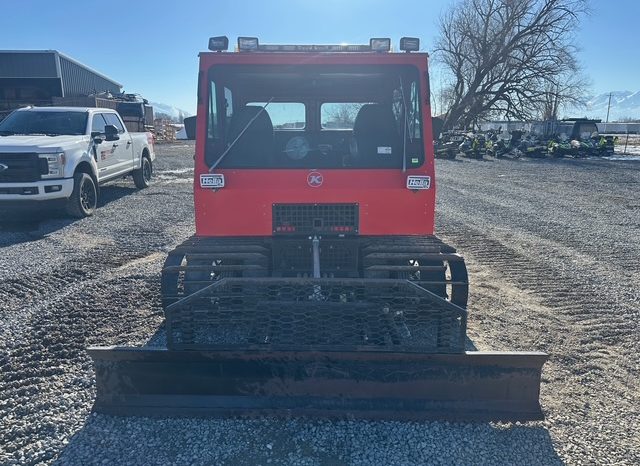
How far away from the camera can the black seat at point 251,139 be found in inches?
161

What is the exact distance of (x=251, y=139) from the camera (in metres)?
4.16

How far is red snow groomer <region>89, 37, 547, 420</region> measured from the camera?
309 cm

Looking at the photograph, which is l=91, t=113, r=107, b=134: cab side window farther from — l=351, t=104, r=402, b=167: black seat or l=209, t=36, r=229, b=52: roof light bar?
l=351, t=104, r=402, b=167: black seat

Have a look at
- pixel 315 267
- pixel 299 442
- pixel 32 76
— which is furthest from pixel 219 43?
pixel 32 76

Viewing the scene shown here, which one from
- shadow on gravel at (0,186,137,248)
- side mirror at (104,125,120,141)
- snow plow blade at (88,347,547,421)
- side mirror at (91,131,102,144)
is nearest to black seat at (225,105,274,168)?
snow plow blade at (88,347,547,421)

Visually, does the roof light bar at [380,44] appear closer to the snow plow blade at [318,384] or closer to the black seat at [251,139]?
the black seat at [251,139]

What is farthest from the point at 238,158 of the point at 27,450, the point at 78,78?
the point at 78,78

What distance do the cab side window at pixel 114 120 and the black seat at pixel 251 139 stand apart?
8.71 metres

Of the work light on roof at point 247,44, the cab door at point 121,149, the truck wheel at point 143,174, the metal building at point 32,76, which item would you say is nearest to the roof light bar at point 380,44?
the work light on roof at point 247,44

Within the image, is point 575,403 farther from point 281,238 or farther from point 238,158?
point 238,158

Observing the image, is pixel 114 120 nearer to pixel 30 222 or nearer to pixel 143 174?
pixel 143 174

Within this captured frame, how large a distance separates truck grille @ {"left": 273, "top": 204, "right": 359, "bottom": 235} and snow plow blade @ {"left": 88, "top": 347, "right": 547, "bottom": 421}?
4.10ft

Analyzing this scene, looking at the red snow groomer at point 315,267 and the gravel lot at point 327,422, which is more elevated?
the red snow groomer at point 315,267

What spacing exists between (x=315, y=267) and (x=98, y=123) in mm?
9200
